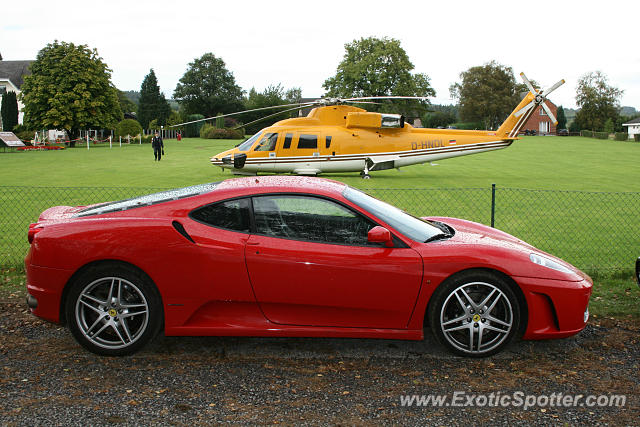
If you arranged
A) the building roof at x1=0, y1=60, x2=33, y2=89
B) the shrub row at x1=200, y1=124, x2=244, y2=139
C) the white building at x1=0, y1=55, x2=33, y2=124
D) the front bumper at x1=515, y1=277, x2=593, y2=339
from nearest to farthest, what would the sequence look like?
the front bumper at x1=515, y1=277, x2=593, y2=339 < the shrub row at x1=200, y1=124, x2=244, y2=139 < the white building at x1=0, y1=55, x2=33, y2=124 < the building roof at x1=0, y1=60, x2=33, y2=89

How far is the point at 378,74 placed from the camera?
3305 inches

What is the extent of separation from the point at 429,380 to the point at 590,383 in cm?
116

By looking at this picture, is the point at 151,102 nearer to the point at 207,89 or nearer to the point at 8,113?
the point at 207,89

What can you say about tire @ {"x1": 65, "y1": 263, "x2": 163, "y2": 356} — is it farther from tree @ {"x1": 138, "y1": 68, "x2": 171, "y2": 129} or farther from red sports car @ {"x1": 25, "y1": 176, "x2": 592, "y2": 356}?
tree @ {"x1": 138, "y1": 68, "x2": 171, "y2": 129}

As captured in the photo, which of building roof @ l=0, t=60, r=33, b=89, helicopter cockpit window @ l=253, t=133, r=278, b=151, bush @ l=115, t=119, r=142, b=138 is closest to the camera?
helicopter cockpit window @ l=253, t=133, r=278, b=151

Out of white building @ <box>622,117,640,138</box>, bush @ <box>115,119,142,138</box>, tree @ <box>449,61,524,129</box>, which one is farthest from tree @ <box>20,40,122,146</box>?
white building @ <box>622,117,640,138</box>

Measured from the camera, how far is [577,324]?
183 inches

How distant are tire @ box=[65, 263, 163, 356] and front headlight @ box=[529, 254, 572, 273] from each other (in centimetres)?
304

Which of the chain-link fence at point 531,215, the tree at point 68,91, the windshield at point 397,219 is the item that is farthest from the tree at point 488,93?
the windshield at point 397,219

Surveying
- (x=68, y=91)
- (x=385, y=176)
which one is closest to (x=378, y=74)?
(x=68, y=91)

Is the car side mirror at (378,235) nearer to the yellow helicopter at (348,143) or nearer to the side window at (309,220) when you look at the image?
the side window at (309,220)

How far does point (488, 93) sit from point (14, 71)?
281ft

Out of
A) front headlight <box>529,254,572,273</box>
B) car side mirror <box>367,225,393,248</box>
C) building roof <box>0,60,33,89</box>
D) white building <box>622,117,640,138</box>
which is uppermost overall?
building roof <box>0,60,33,89</box>

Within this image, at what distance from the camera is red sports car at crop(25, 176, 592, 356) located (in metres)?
4.48
